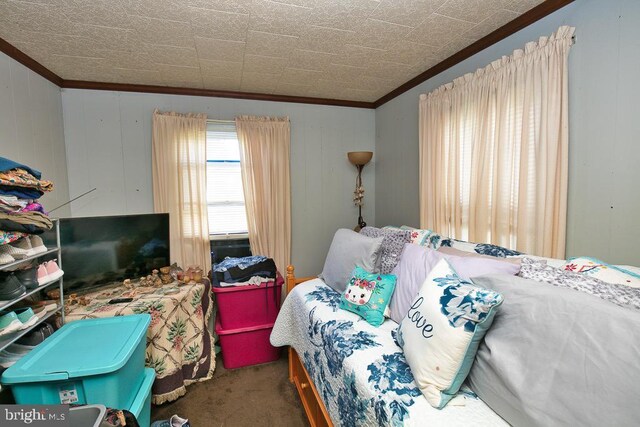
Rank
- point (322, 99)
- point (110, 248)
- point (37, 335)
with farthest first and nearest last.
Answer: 1. point (322, 99)
2. point (110, 248)
3. point (37, 335)

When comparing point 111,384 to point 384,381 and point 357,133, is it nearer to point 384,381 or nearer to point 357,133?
point 384,381

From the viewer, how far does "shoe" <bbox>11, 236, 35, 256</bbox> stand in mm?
1384

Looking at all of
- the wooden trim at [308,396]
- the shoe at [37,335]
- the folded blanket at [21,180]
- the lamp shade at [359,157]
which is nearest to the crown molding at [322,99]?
the lamp shade at [359,157]

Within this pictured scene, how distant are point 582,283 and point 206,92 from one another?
3.03 m

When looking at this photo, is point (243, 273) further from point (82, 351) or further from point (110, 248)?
point (82, 351)

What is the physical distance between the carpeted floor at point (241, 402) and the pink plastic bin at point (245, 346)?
9 centimetres

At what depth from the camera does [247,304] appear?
8.14 feet

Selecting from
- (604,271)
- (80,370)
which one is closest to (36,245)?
(80,370)

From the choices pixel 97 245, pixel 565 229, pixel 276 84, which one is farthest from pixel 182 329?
pixel 565 229

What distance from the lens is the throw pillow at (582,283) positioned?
0.98 metres

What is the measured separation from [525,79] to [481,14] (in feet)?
1.45

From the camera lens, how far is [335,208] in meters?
3.31

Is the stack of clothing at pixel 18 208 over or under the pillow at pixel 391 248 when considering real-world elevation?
over

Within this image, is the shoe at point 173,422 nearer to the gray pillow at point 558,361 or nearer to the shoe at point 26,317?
the shoe at point 26,317
